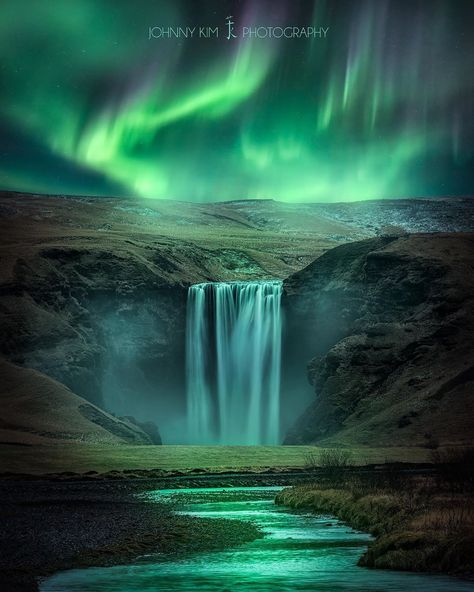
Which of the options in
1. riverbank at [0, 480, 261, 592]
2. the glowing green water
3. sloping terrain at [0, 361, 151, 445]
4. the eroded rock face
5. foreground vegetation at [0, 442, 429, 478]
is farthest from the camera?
the eroded rock face

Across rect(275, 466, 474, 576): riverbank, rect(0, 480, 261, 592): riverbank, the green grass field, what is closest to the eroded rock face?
the green grass field

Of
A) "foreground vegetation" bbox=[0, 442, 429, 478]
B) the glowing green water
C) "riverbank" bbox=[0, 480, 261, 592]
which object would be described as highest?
the glowing green water

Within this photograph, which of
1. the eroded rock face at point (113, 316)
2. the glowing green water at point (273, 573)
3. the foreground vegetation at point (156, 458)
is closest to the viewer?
the glowing green water at point (273, 573)

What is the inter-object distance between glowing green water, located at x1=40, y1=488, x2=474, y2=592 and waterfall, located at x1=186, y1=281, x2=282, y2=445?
117711 millimetres

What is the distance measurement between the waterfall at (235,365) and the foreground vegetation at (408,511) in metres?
86.1

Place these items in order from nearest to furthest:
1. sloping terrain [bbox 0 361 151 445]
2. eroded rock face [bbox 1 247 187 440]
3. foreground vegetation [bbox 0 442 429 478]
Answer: foreground vegetation [bbox 0 442 429 478], sloping terrain [bbox 0 361 151 445], eroded rock face [bbox 1 247 187 440]

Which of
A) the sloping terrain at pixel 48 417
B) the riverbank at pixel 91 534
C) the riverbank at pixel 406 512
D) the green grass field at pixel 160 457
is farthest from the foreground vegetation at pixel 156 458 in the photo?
the riverbank at pixel 91 534

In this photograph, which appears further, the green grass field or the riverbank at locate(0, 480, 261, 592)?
the green grass field

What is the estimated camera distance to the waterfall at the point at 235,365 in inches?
6521

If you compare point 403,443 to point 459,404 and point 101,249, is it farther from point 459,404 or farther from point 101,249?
point 101,249

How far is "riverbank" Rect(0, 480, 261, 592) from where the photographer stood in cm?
3603

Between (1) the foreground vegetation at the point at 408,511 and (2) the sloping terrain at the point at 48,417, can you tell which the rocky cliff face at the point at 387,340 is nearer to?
(2) the sloping terrain at the point at 48,417

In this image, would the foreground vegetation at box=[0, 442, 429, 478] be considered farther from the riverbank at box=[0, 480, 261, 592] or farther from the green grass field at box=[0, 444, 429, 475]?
the riverbank at box=[0, 480, 261, 592]

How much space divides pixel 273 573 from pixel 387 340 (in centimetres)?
12546
